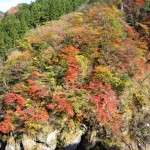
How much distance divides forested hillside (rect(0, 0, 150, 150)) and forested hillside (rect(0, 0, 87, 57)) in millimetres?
8385

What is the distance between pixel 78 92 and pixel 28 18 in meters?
25.9

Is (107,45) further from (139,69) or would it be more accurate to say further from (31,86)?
(31,86)

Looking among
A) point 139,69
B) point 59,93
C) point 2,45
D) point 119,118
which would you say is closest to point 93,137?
point 119,118

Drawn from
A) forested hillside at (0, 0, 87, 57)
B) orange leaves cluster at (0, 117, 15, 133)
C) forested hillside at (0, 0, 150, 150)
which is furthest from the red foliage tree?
forested hillside at (0, 0, 87, 57)

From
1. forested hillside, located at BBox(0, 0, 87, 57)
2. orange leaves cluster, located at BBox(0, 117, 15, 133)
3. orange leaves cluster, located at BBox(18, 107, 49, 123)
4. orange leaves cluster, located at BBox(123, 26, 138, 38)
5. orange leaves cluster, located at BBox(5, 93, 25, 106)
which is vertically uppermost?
forested hillside, located at BBox(0, 0, 87, 57)

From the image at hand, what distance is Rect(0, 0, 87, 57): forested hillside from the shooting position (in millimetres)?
42281

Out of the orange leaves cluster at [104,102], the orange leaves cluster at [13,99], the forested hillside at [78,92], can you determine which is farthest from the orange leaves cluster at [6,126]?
the orange leaves cluster at [104,102]

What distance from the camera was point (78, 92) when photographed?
1006 inches

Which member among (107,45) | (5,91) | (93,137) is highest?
(107,45)

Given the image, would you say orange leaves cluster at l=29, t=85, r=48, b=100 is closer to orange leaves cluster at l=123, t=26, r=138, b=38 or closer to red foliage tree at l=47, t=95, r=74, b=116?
red foliage tree at l=47, t=95, r=74, b=116

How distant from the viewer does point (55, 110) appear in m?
25.0

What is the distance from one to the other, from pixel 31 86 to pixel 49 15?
25.3 meters

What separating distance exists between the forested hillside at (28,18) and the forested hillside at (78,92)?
8.39m

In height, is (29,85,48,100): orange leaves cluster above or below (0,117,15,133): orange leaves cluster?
above
